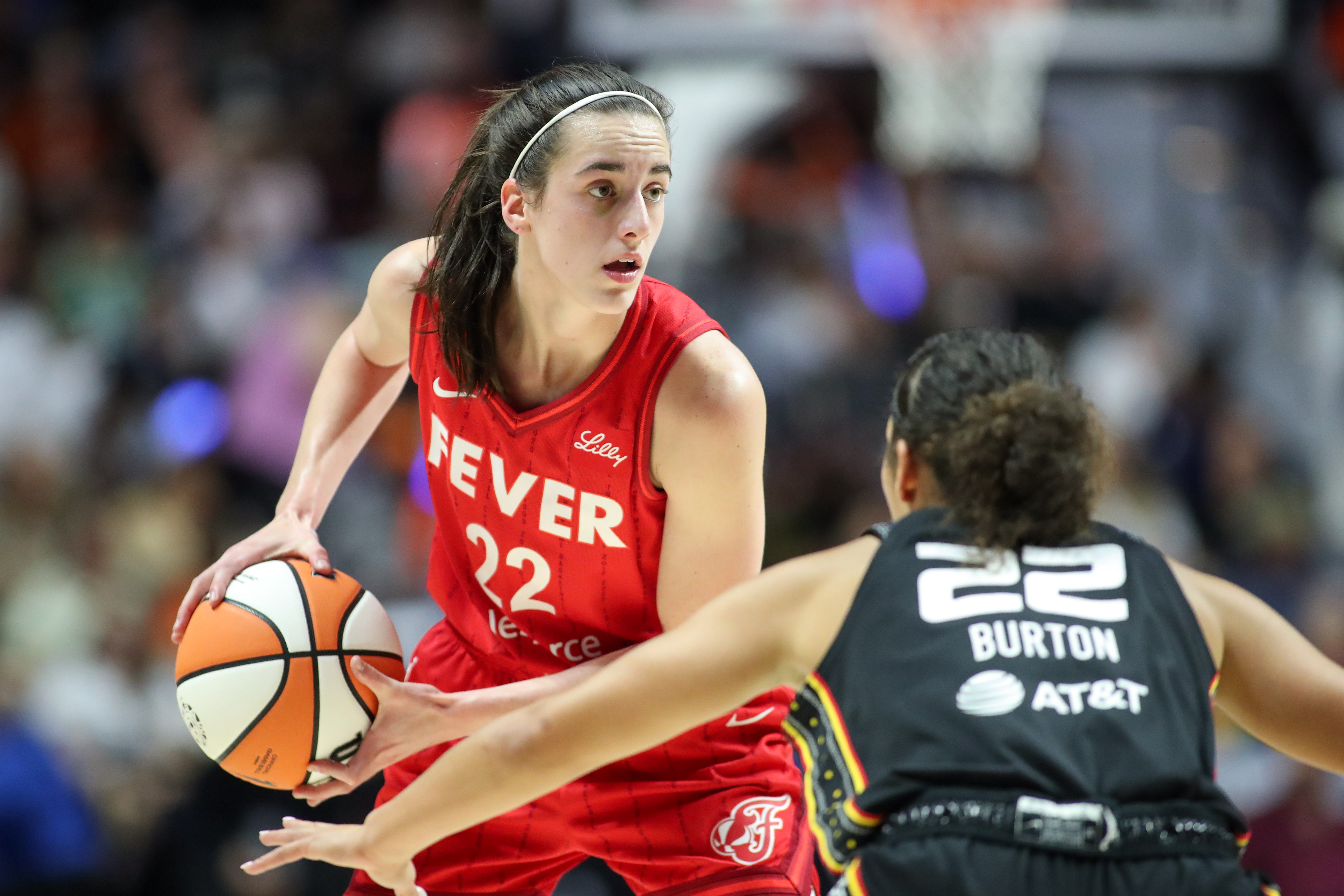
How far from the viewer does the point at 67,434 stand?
8.56m

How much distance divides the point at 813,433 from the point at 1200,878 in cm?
568

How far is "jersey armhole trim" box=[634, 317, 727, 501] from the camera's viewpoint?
322 centimetres

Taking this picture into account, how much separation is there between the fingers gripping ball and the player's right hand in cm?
2

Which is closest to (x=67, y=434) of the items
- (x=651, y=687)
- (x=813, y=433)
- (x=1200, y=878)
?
(x=813, y=433)

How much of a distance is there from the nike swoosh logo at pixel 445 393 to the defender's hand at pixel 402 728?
24.6 inches

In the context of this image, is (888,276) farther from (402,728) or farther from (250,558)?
(402,728)

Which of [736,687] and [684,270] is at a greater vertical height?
[736,687]

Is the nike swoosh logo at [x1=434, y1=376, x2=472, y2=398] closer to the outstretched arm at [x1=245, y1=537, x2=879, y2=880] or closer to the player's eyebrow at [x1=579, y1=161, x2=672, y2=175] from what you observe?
the player's eyebrow at [x1=579, y1=161, x2=672, y2=175]

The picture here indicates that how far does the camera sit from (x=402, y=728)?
327 cm

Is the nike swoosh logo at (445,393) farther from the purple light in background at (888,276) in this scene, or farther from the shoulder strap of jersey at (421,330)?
the purple light in background at (888,276)

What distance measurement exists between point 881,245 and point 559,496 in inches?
247

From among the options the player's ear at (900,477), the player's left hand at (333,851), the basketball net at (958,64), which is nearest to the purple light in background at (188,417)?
the basketball net at (958,64)

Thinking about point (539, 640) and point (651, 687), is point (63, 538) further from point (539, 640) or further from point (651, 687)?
point (651, 687)

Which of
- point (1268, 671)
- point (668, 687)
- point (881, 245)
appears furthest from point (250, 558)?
point (881, 245)
